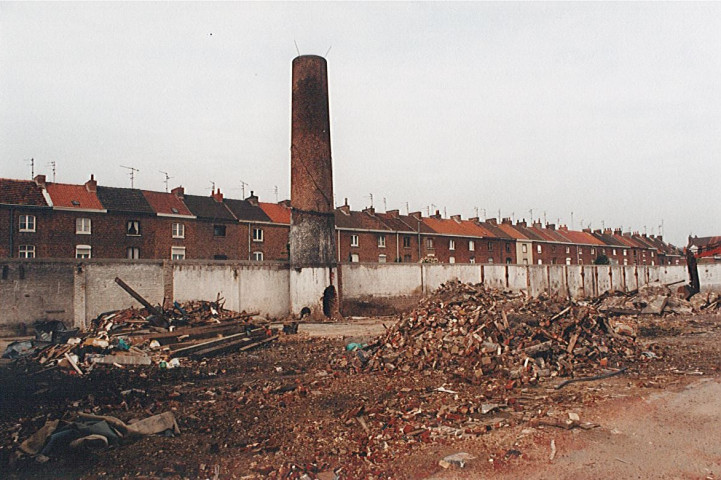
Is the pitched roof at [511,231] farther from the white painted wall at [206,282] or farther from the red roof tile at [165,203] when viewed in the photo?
the white painted wall at [206,282]

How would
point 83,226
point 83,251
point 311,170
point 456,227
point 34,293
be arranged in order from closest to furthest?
point 34,293, point 311,170, point 83,251, point 83,226, point 456,227

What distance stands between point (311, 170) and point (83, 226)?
1994 cm

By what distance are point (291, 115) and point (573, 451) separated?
18929 mm

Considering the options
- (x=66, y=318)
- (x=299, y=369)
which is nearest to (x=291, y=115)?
(x=66, y=318)

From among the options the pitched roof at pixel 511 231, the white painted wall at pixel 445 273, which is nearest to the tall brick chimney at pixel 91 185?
the white painted wall at pixel 445 273

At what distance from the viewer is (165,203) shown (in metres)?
36.5

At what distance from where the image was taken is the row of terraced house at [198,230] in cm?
3059

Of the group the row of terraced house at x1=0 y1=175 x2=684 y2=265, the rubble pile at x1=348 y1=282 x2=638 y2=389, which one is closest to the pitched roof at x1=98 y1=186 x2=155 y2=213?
the row of terraced house at x1=0 y1=175 x2=684 y2=265

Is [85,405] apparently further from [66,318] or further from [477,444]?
[66,318]

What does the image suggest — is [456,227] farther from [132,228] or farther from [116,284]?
[116,284]

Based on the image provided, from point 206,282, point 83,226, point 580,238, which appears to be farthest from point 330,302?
point 580,238

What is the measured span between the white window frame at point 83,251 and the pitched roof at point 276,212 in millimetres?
13625

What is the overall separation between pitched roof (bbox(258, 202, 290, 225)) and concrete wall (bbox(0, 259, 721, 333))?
19.2 metres

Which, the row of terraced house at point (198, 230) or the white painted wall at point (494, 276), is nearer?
the white painted wall at point (494, 276)
